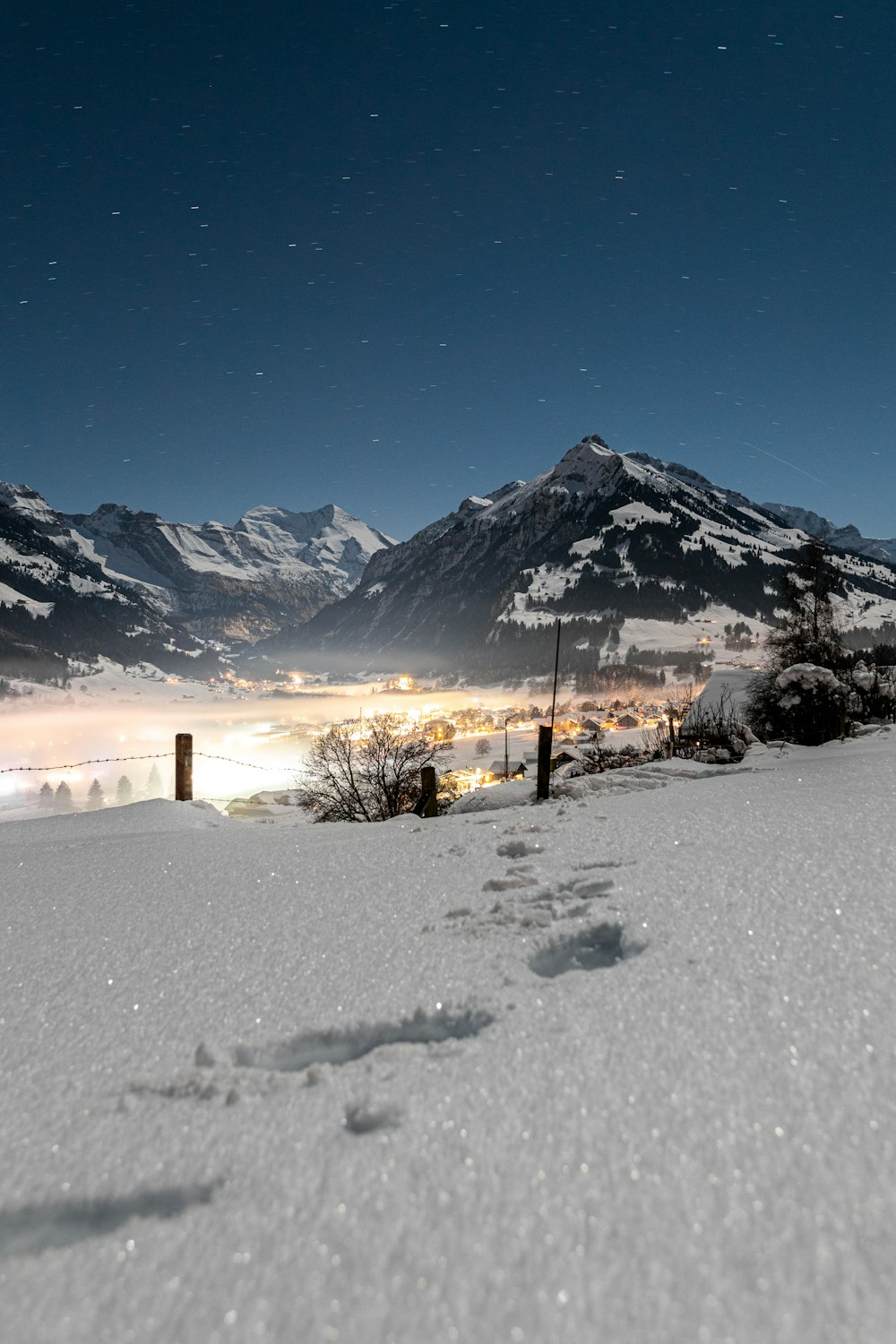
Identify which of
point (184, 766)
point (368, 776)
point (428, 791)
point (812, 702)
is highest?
point (812, 702)

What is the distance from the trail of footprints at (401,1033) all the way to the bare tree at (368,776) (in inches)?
526

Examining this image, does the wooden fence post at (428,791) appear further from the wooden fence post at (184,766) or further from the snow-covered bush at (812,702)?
the snow-covered bush at (812,702)

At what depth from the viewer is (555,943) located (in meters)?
2.42

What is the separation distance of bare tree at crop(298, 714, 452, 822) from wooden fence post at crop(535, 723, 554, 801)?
6.30 m

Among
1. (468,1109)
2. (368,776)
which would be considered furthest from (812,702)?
(468,1109)

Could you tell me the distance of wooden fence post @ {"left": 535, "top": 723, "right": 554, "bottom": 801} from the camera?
364 inches

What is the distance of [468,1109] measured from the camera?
4.90 feet

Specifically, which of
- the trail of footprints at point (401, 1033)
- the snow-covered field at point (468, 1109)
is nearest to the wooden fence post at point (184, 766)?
the snow-covered field at point (468, 1109)

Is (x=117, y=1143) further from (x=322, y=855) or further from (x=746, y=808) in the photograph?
(x=746, y=808)

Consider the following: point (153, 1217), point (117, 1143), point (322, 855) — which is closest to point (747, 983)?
point (153, 1217)

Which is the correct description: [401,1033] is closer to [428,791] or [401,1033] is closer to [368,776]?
[428,791]

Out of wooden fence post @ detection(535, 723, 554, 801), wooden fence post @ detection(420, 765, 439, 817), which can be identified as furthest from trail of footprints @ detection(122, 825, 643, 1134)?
wooden fence post @ detection(420, 765, 439, 817)

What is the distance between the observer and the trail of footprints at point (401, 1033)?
5.55 feet

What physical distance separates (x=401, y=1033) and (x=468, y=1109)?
0.51 meters
